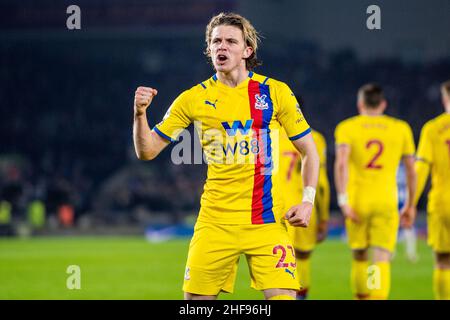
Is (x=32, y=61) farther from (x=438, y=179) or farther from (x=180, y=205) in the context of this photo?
(x=438, y=179)

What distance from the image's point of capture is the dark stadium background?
28750 mm

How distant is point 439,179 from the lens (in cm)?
789

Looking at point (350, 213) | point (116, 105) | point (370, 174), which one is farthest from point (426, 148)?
point (116, 105)

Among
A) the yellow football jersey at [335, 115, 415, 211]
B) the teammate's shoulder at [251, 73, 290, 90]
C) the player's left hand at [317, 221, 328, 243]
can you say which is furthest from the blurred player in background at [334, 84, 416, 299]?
the teammate's shoulder at [251, 73, 290, 90]

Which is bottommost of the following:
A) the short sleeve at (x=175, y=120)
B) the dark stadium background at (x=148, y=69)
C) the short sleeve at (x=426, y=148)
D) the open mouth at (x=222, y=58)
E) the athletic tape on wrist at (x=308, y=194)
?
the athletic tape on wrist at (x=308, y=194)

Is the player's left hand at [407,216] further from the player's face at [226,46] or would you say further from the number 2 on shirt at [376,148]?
the player's face at [226,46]

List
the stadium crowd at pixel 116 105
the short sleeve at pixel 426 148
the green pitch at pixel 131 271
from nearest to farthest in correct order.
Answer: the short sleeve at pixel 426 148
the green pitch at pixel 131 271
the stadium crowd at pixel 116 105

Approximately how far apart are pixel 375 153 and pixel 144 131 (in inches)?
145

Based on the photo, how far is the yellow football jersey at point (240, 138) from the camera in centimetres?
488

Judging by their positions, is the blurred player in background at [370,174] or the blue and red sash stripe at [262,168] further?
the blurred player in background at [370,174]

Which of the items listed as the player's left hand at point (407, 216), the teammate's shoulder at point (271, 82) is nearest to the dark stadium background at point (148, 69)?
the player's left hand at point (407, 216)

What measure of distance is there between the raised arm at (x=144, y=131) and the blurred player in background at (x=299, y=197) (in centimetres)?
318

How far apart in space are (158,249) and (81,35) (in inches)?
756

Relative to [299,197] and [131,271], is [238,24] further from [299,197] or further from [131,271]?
[131,271]
